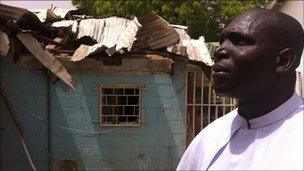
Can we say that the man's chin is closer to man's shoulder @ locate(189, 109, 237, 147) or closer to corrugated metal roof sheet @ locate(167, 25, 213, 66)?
man's shoulder @ locate(189, 109, 237, 147)

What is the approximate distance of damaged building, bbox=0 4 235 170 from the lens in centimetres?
935

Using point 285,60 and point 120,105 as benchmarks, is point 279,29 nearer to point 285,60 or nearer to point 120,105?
point 285,60

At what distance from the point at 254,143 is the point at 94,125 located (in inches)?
324

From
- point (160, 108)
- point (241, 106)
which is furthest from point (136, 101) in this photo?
point (241, 106)

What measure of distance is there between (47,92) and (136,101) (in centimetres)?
159

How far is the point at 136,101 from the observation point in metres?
9.86

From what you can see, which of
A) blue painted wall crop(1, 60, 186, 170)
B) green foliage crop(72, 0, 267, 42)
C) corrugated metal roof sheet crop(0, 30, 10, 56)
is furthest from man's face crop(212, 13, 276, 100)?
green foliage crop(72, 0, 267, 42)

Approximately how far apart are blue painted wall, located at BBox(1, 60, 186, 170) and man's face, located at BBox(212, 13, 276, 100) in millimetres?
8049

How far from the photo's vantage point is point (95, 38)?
8984 millimetres

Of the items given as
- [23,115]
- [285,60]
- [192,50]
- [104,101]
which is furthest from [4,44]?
[285,60]

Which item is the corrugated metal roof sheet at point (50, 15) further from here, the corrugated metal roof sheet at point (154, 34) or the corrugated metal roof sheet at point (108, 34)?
the corrugated metal roof sheet at point (154, 34)

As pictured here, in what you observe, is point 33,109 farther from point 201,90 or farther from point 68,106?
point 201,90

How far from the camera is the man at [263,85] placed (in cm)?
158

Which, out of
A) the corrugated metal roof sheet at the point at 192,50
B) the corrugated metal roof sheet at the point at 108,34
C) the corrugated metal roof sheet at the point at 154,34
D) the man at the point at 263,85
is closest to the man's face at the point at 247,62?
the man at the point at 263,85
